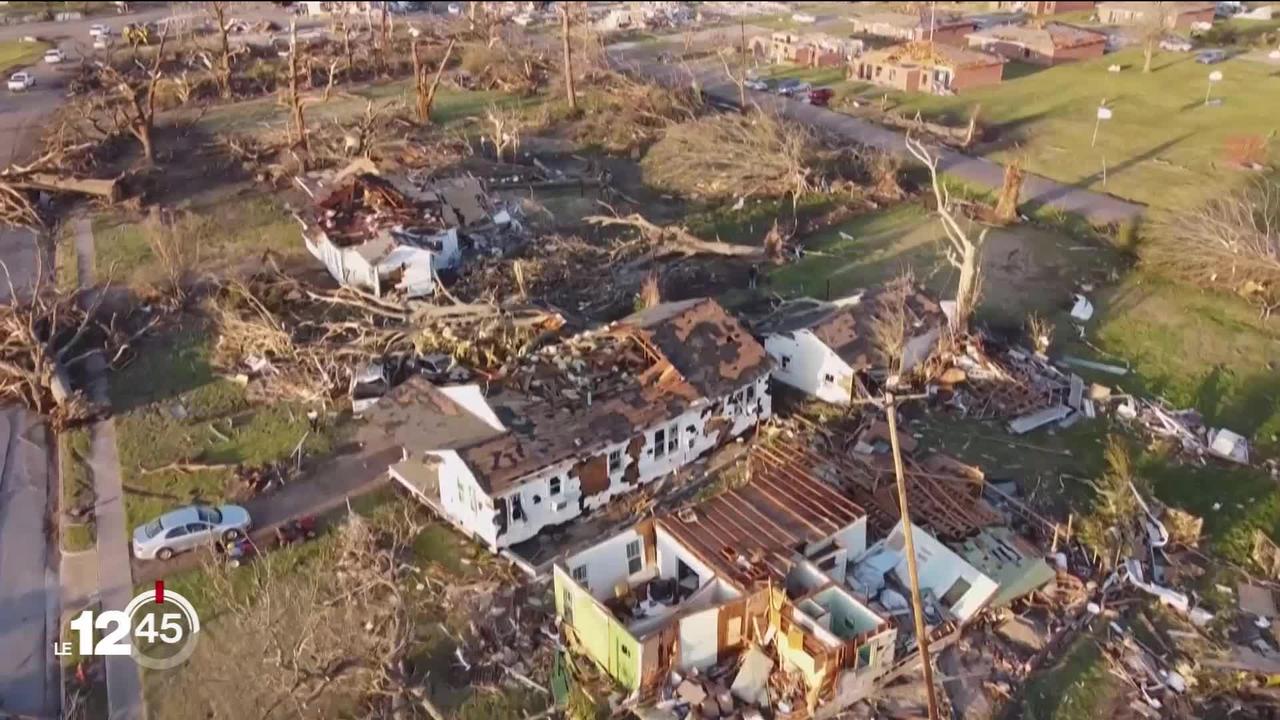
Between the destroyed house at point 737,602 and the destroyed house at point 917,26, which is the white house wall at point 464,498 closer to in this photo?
the destroyed house at point 737,602

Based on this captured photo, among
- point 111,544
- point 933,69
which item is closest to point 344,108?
point 933,69

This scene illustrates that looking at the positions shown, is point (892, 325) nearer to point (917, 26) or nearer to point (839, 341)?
point (839, 341)

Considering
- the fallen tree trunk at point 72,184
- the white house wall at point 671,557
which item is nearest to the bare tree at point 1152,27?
the white house wall at point 671,557

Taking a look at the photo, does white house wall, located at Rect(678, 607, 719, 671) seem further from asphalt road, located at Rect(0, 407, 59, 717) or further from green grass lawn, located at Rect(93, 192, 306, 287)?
green grass lawn, located at Rect(93, 192, 306, 287)

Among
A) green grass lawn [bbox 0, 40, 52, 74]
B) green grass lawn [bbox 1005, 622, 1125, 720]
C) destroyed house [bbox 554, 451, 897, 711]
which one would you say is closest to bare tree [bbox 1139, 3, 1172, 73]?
green grass lawn [bbox 1005, 622, 1125, 720]

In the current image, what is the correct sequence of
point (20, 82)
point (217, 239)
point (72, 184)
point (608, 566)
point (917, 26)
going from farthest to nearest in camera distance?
point (917, 26), point (20, 82), point (72, 184), point (217, 239), point (608, 566)

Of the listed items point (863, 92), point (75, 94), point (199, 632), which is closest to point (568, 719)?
point (199, 632)
